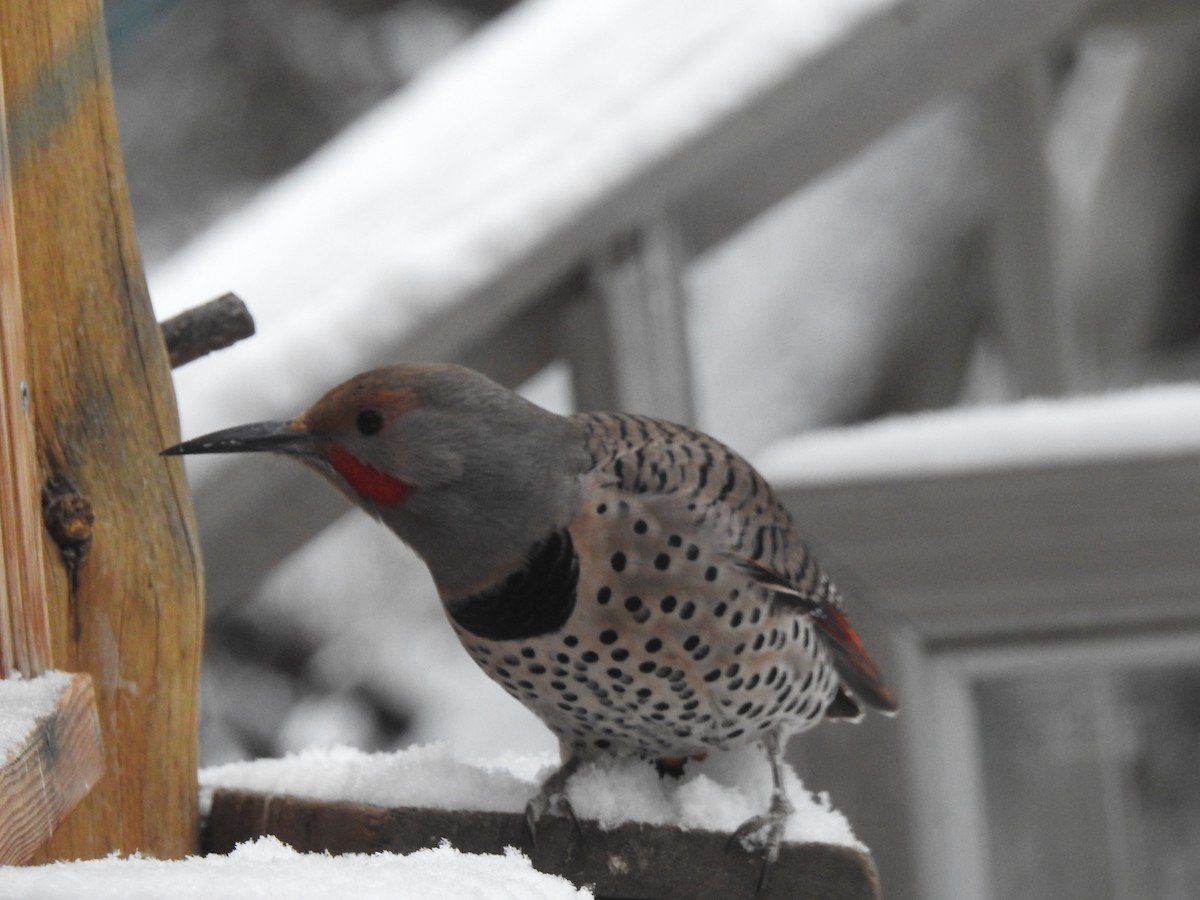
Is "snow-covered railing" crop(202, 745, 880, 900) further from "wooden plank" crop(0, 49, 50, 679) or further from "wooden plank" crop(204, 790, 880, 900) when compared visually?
"wooden plank" crop(0, 49, 50, 679)

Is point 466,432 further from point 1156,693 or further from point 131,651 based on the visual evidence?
point 1156,693

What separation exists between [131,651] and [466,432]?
1.37ft

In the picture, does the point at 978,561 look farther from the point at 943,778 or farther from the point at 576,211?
the point at 576,211

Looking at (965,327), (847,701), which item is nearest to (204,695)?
(965,327)

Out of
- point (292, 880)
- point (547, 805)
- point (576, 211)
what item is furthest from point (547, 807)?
point (576, 211)

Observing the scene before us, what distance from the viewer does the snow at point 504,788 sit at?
1766 mm

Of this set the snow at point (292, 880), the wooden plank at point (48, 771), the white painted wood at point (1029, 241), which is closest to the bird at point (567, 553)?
the wooden plank at point (48, 771)

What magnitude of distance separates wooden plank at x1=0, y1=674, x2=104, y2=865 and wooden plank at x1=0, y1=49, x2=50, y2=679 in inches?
2.1

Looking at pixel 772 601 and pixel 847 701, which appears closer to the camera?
pixel 772 601

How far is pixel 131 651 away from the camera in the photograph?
1697 mm

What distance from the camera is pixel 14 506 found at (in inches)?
53.8

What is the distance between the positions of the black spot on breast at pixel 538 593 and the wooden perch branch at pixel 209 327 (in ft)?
1.30

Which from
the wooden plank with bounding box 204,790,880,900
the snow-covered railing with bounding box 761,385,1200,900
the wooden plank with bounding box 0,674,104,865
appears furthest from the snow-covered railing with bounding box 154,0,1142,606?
the wooden plank with bounding box 0,674,104,865

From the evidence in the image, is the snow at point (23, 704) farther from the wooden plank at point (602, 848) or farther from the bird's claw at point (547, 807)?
the bird's claw at point (547, 807)
